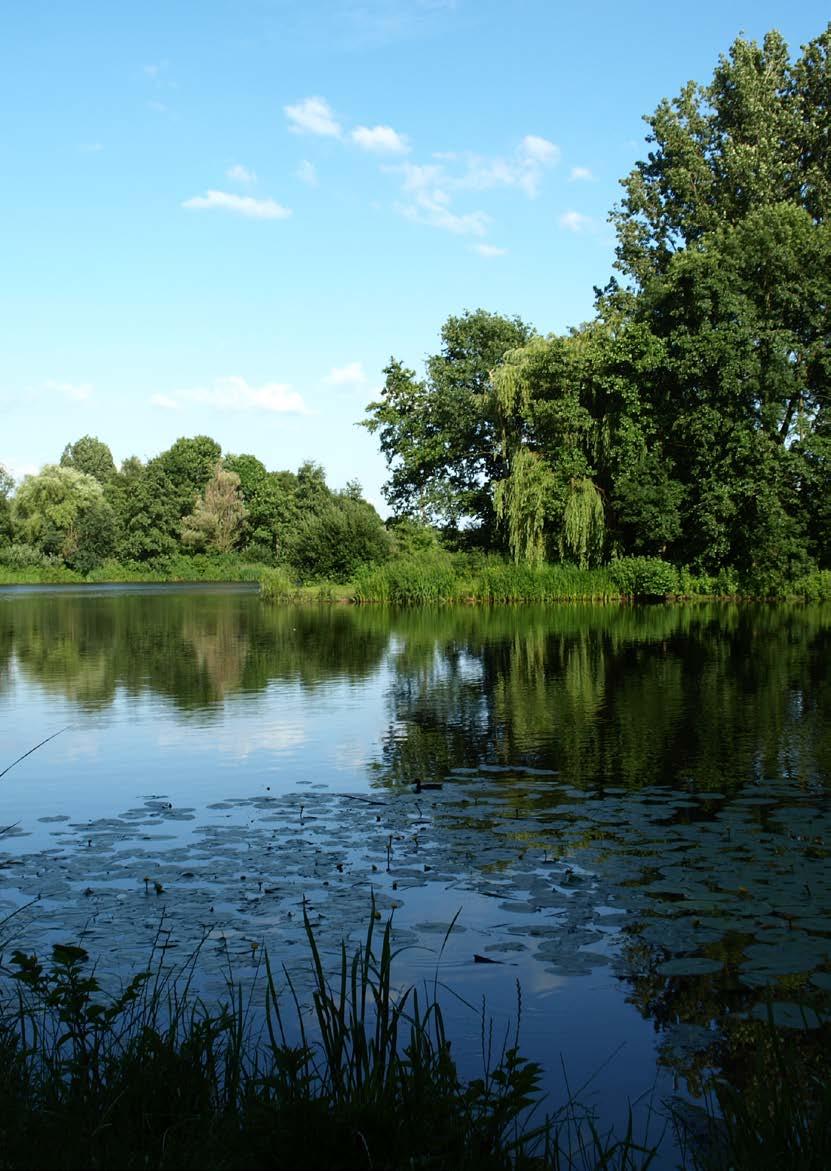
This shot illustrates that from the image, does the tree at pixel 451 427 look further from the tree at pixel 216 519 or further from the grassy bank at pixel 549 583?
the tree at pixel 216 519

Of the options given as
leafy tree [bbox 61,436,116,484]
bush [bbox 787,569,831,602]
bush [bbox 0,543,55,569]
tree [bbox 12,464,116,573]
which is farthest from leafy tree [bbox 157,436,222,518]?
bush [bbox 787,569,831,602]

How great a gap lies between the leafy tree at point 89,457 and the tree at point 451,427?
94.0 meters

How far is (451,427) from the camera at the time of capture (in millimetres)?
51500

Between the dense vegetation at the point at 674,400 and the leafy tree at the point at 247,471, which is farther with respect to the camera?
the leafy tree at the point at 247,471

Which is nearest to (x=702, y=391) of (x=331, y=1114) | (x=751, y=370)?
(x=751, y=370)

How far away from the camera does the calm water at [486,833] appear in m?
5.60

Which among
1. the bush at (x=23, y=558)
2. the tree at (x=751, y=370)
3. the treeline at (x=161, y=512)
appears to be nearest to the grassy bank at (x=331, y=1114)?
the tree at (x=751, y=370)

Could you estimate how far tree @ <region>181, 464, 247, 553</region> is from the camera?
96.9m

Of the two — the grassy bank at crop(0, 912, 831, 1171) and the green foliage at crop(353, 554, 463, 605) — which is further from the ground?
the green foliage at crop(353, 554, 463, 605)

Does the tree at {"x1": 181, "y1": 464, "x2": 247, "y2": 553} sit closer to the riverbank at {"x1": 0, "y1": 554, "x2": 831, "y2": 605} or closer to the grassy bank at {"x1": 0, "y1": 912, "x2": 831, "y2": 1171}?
the riverbank at {"x1": 0, "y1": 554, "x2": 831, "y2": 605}

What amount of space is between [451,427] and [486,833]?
1729 inches

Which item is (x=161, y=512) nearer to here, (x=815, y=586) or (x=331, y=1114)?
(x=815, y=586)

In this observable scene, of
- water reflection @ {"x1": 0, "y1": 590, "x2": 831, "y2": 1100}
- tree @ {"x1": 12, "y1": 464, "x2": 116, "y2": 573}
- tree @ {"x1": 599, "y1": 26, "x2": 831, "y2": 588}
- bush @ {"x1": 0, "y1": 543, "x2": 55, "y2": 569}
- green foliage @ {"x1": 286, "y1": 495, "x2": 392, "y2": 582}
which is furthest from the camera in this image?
tree @ {"x1": 12, "y1": 464, "x2": 116, "y2": 573}

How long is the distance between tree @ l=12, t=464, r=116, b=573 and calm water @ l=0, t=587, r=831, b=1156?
75.5m
